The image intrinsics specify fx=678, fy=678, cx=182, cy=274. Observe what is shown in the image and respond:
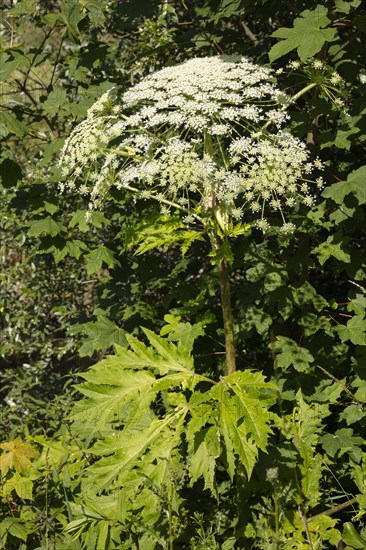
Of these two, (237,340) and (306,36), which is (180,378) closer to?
(237,340)

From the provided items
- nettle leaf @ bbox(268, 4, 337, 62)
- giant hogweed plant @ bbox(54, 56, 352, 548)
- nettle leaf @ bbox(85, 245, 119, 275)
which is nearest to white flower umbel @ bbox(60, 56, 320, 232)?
giant hogweed plant @ bbox(54, 56, 352, 548)

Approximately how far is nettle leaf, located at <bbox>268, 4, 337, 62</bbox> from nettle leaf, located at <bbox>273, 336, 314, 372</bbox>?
147 centimetres

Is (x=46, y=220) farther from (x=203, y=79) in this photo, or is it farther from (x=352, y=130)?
(x=352, y=130)

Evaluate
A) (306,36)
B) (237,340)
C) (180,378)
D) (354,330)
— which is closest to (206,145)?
(306,36)

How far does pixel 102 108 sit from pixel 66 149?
1.07 feet

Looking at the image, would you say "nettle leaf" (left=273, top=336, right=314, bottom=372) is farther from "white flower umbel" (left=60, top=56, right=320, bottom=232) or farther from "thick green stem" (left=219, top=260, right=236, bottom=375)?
"white flower umbel" (left=60, top=56, right=320, bottom=232)

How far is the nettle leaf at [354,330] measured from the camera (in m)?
3.56

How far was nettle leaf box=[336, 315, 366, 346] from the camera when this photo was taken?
3562mm

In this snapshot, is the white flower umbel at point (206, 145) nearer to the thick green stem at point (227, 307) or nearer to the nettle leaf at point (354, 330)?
the thick green stem at point (227, 307)

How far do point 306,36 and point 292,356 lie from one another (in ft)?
5.32

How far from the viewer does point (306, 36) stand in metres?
3.20

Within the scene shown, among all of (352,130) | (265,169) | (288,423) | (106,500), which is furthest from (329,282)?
(106,500)

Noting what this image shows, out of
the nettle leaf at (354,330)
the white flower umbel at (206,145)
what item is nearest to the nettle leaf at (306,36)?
the white flower umbel at (206,145)

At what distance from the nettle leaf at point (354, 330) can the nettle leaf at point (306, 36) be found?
139cm
